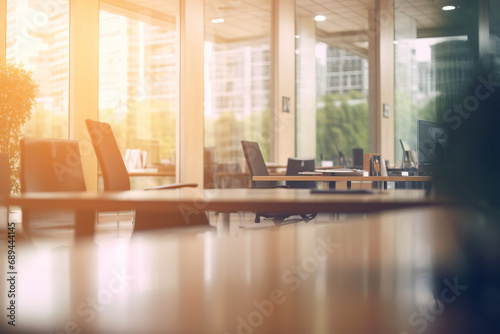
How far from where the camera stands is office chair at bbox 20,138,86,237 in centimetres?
250

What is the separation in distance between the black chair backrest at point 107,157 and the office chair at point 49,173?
0.67 ft

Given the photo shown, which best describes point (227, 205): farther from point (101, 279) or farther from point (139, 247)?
point (139, 247)

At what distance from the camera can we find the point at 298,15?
38.0 feet

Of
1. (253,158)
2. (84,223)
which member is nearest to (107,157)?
(84,223)

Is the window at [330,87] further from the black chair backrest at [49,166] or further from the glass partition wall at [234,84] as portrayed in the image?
the black chair backrest at [49,166]

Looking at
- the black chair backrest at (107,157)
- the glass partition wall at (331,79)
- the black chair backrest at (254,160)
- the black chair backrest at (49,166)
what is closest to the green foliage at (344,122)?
the glass partition wall at (331,79)

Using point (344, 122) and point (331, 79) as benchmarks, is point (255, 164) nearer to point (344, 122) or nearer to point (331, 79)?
point (331, 79)

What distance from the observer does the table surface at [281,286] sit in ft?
4.55

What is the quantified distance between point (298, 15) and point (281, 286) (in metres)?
10.1

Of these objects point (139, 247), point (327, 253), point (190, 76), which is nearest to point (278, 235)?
point (139, 247)

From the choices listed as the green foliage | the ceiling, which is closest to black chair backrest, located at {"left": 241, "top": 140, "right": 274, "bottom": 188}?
the ceiling

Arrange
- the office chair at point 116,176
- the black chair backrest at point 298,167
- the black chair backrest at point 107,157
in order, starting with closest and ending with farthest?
the office chair at point 116,176 < the black chair backrest at point 107,157 < the black chair backrest at point 298,167

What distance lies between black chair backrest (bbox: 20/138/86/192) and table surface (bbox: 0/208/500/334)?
388 mm

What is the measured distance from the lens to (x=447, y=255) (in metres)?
1.38
